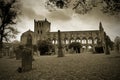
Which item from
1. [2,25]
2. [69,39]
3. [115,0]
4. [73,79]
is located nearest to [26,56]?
[73,79]

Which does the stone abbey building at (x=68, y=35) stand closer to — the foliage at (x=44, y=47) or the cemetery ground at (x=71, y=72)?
the foliage at (x=44, y=47)

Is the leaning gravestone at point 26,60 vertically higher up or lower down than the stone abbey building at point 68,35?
lower down

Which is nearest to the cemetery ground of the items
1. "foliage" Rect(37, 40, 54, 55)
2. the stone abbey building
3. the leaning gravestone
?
the leaning gravestone

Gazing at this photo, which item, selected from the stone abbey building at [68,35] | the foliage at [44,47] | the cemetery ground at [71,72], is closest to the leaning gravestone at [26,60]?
the cemetery ground at [71,72]

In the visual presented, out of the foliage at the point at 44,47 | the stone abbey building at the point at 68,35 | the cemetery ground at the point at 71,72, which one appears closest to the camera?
the cemetery ground at the point at 71,72

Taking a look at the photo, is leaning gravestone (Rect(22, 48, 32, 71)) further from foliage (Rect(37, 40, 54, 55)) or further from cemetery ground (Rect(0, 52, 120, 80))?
foliage (Rect(37, 40, 54, 55))

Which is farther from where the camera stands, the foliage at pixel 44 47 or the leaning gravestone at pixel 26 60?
the foliage at pixel 44 47

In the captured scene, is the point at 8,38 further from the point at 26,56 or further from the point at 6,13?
the point at 26,56

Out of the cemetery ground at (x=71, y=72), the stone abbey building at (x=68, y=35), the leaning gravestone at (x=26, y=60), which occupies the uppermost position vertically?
the stone abbey building at (x=68, y=35)

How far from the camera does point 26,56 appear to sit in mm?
8109

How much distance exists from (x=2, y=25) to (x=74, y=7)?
51.2ft

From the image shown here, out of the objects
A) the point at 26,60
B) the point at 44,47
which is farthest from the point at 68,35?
the point at 26,60

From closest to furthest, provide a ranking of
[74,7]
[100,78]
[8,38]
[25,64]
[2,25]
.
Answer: [100,78] < [25,64] < [74,7] < [2,25] < [8,38]

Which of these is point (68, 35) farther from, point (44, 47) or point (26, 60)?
point (26, 60)
